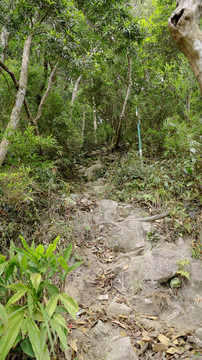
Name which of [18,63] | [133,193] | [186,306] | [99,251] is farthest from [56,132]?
[186,306]

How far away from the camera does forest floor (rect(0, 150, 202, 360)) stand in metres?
2.04

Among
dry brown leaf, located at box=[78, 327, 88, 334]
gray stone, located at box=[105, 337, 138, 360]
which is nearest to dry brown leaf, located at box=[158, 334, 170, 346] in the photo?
gray stone, located at box=[105, 337, 138, 360]

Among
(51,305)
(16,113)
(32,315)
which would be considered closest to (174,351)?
(51,305)

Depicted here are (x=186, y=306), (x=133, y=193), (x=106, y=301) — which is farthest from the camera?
(x=133, y=193)

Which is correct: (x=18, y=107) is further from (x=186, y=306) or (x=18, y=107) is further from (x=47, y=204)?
(x=186, y=306)

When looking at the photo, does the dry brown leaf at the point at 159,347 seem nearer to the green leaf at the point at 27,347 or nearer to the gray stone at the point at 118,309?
the gray stone at the point at 118,309

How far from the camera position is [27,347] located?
162cm

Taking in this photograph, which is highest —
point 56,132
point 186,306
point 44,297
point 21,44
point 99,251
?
point 21,44

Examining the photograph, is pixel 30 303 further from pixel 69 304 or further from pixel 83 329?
pixel 83 329

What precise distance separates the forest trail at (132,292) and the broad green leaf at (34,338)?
57 cm

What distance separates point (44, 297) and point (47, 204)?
1.92 m

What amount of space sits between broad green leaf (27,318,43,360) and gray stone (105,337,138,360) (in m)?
0.77

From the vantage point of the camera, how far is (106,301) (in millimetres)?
2678

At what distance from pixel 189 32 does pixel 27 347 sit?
4050mm
